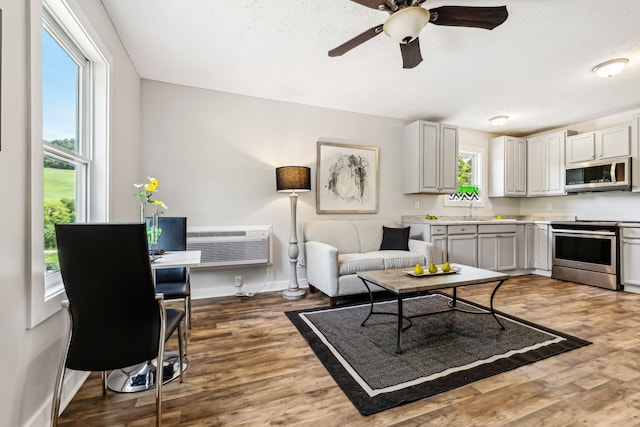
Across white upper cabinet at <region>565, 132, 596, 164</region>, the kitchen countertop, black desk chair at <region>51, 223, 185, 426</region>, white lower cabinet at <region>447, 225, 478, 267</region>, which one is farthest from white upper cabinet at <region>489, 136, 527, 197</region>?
black desk chair at <region>51, 223, 185, 426</region>

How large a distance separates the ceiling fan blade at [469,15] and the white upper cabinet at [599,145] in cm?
356

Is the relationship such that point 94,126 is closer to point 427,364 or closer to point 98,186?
point 98,186

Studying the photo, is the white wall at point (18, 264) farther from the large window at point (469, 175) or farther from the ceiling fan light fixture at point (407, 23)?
the large window at point (469, 175)

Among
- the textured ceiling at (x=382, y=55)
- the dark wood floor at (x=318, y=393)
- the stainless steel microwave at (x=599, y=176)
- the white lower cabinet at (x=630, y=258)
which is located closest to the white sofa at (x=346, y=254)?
the dark wood floor at (x=318, y=393)

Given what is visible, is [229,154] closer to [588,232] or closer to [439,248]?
[439,248]

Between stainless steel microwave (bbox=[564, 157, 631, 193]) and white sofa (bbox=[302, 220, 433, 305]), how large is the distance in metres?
2.70

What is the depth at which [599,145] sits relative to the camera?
412cm

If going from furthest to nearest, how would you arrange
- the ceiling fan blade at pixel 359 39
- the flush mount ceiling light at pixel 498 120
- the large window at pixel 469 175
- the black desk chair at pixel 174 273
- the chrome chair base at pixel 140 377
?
1. the large window at pixel 469 175
2. the flush mount ceiling light at pixel 498 120
3. the black desk chair at pixel 174 273
4. the ceiling fan blade at pixel 359 39
5. the chrome chair base at pixel 140 377

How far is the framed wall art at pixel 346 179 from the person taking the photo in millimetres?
4043

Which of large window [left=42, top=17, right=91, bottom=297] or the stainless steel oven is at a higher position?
large window [left=42, top=17, right=91, bottom=297]

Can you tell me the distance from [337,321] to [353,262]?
72 centimetres

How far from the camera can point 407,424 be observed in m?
1.37

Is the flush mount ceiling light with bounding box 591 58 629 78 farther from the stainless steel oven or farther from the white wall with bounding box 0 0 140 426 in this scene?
the white wall with bounding box 0 0 140 426

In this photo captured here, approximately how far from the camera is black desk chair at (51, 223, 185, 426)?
121 cm
